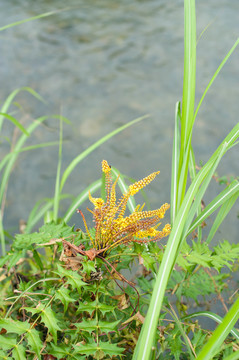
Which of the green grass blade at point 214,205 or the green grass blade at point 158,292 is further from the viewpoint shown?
the green grass blade at point 214,205

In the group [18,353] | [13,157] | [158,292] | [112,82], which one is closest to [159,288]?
[158,292]

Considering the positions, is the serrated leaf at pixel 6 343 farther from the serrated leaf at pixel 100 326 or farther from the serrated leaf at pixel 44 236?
the serrated leaf at pixel 44 236

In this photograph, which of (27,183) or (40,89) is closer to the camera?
(27,183)

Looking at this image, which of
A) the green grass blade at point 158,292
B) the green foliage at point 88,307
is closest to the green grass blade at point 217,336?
the green grass blade at point 158,292

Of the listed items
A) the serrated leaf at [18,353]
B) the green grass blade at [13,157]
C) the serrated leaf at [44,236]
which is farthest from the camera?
the green grass blade at [13,157]

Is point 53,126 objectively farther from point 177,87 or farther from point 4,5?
point 4,5

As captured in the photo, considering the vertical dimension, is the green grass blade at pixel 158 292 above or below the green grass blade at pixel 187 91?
below

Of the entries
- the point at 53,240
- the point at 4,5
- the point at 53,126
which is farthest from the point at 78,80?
the point at 53,240

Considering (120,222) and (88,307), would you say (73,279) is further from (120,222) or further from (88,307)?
(120,222)
